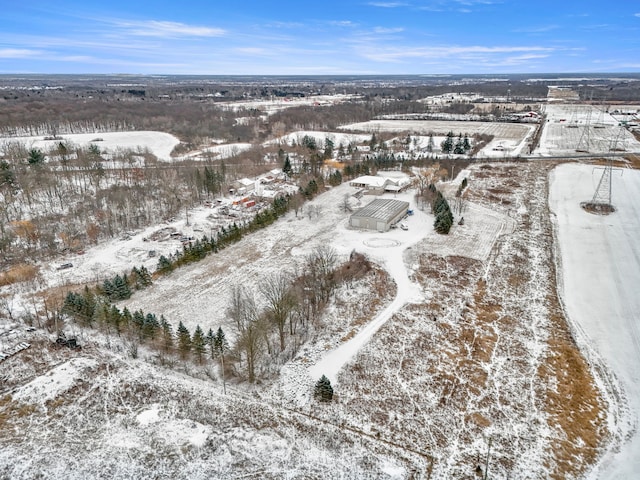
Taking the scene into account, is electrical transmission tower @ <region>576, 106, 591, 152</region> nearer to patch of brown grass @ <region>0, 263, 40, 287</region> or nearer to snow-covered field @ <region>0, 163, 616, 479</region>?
snow-covered field @ <region>0, 163, 616, 479</region>

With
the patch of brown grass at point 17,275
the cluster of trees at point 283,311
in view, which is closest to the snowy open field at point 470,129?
the cluster of trees at point 283,311

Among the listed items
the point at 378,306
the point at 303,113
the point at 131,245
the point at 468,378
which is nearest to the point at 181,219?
the point at 131,245

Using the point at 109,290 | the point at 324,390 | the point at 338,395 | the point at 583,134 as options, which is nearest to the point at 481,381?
the point at 338,395

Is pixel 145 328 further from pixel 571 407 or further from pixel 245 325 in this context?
pixel 571 407

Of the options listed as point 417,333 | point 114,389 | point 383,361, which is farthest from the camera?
point 417,333

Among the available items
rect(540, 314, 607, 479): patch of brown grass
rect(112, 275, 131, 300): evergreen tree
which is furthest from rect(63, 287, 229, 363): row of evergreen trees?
rect(540, 314, 607, 479): patch of brown grass

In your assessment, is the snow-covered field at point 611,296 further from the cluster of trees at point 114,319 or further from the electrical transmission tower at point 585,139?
the electrical transmission tower at point 585,139

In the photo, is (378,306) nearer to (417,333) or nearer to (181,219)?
(417,333)
